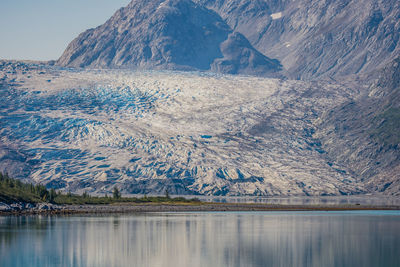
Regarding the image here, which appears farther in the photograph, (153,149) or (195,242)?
(153,149)

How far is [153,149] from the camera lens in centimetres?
17300

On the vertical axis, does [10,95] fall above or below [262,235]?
above

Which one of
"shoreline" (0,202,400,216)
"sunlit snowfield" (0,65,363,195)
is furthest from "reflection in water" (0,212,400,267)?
"sunlit snowfield" (0,65,363,195)

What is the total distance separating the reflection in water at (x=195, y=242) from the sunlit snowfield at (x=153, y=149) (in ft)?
258

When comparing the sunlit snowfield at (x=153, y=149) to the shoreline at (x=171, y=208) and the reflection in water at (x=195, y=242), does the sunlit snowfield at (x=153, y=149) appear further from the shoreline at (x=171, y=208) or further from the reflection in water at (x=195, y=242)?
the reflection in water at (x=195, y=242)

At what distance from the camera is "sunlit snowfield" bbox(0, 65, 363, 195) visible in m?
169

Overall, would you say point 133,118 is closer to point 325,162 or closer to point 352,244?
point 325,162

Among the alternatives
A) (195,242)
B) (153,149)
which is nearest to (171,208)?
(153,149)

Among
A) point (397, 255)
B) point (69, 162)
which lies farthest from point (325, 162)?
point (397, 255)

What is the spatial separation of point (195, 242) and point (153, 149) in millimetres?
108492

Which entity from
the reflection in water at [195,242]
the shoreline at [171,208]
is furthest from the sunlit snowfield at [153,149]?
the reflection in water at [195,242]

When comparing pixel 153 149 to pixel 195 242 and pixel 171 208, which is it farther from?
pixel 195 242

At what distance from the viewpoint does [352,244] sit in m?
64.6

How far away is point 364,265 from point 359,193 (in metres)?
134
